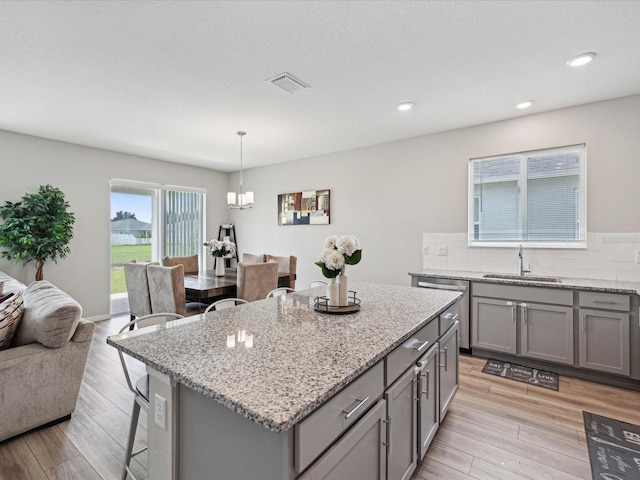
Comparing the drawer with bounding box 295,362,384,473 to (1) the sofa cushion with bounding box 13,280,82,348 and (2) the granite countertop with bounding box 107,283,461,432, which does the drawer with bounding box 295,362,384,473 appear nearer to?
(2) the granite countertop with bounding box 107,283,461,432

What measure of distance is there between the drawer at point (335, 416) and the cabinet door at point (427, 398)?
0.50 meters

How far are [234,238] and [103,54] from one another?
14.7 feet

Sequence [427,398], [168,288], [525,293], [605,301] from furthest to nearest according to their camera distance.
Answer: [168,288]
[525,293]
[605,301]
[427,398]

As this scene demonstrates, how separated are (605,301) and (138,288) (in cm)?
461

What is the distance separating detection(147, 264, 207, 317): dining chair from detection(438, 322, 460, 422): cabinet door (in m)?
2.51

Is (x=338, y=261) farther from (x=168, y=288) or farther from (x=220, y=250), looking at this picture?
(x=220, y=250)

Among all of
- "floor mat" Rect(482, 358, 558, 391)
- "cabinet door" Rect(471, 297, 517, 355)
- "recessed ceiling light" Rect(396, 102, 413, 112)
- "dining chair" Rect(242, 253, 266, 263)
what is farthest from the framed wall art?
"floor mat" Rect(482, 358, 558, 391)

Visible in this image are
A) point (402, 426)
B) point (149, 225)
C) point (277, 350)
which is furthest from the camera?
point (149, 225)

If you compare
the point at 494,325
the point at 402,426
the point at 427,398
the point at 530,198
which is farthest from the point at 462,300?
the point at 402,426

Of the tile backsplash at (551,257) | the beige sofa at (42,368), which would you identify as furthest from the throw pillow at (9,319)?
the tile backsplash at (551,257)

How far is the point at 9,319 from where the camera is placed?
80.1 inches

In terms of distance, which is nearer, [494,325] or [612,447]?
[612,447]

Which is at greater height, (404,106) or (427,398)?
(404,106)

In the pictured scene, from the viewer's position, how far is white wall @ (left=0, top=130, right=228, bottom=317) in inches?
162
